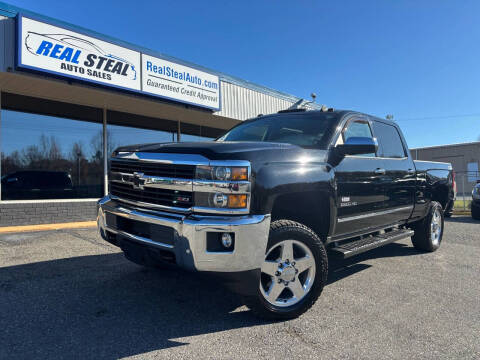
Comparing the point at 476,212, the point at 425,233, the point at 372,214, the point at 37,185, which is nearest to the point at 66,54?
the point at 37,185

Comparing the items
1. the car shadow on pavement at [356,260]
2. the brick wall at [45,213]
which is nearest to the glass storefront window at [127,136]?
the brick wall at [45,213]

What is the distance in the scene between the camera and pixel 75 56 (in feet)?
25.2

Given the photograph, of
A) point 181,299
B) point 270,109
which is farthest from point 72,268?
point 270,109

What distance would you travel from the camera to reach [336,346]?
2.58 m

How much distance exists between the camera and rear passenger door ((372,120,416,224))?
4.47 metres

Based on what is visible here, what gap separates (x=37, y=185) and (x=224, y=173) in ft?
26.1

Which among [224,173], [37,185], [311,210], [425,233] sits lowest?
[425,233]

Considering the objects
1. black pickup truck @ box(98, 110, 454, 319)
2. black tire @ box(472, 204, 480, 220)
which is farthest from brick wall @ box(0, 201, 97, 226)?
black tire @ box(472, 204, 480, 220)

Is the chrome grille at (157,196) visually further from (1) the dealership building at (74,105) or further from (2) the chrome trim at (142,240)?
(1) the dealership building at (74,105)

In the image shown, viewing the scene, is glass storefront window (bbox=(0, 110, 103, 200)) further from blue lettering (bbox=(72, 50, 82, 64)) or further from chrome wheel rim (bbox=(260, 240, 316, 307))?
chrome wheel rim (bbox=(260, 240, 316, 307))

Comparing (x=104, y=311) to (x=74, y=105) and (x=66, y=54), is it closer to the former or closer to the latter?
(x=66, y=54)

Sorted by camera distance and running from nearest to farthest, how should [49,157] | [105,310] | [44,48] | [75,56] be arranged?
[105,310]
[44,48]
[75,56]
[49,157]

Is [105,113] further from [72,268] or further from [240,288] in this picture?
[240,288]

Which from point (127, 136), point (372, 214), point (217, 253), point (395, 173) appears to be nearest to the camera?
point (217, 253)
